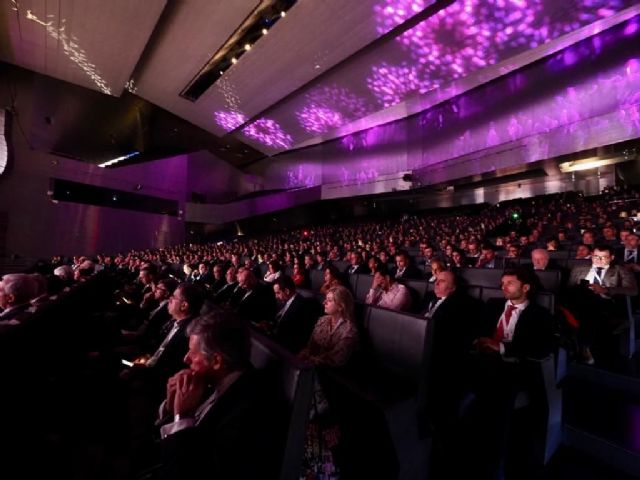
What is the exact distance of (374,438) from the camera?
159 cm

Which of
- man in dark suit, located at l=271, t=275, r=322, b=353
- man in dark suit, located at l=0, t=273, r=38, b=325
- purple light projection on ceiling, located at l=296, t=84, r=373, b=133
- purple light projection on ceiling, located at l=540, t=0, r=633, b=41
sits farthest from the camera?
purple light projection on ceiling, located at l=296, t=84, r=373, b=133

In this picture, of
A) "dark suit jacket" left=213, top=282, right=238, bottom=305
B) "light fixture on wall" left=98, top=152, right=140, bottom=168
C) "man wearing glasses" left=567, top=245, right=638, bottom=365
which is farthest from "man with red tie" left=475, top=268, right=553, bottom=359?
"light fixture on wall" left=98, top=152, right=140, bottom=168

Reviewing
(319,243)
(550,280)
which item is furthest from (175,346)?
(319,243)

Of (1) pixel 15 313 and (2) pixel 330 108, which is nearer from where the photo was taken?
(1) pixel 15 313

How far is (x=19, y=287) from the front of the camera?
272 centimetres

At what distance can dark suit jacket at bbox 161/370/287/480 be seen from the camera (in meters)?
1.06

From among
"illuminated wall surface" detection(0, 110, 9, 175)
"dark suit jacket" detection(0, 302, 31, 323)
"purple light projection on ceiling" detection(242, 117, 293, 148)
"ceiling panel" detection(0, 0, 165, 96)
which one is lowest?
"dark suit jacket" detection(0, 302, 31, 323)

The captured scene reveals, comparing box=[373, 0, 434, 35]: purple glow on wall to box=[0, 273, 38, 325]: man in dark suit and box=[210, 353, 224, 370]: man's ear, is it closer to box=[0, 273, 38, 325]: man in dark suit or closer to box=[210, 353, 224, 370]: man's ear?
box=[0, 273, 38, 325]: man in dark suit

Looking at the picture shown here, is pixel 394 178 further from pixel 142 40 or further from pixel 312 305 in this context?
pixel 312 305

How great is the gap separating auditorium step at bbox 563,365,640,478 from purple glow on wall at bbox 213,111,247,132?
13487 mm

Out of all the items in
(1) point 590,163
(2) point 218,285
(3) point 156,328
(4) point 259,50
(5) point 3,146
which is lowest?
(3) point 156,328

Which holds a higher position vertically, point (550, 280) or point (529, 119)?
point (529, 119)

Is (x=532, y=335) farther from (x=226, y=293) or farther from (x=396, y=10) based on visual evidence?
(x=396, y=10)

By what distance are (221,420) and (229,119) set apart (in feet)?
47.5
